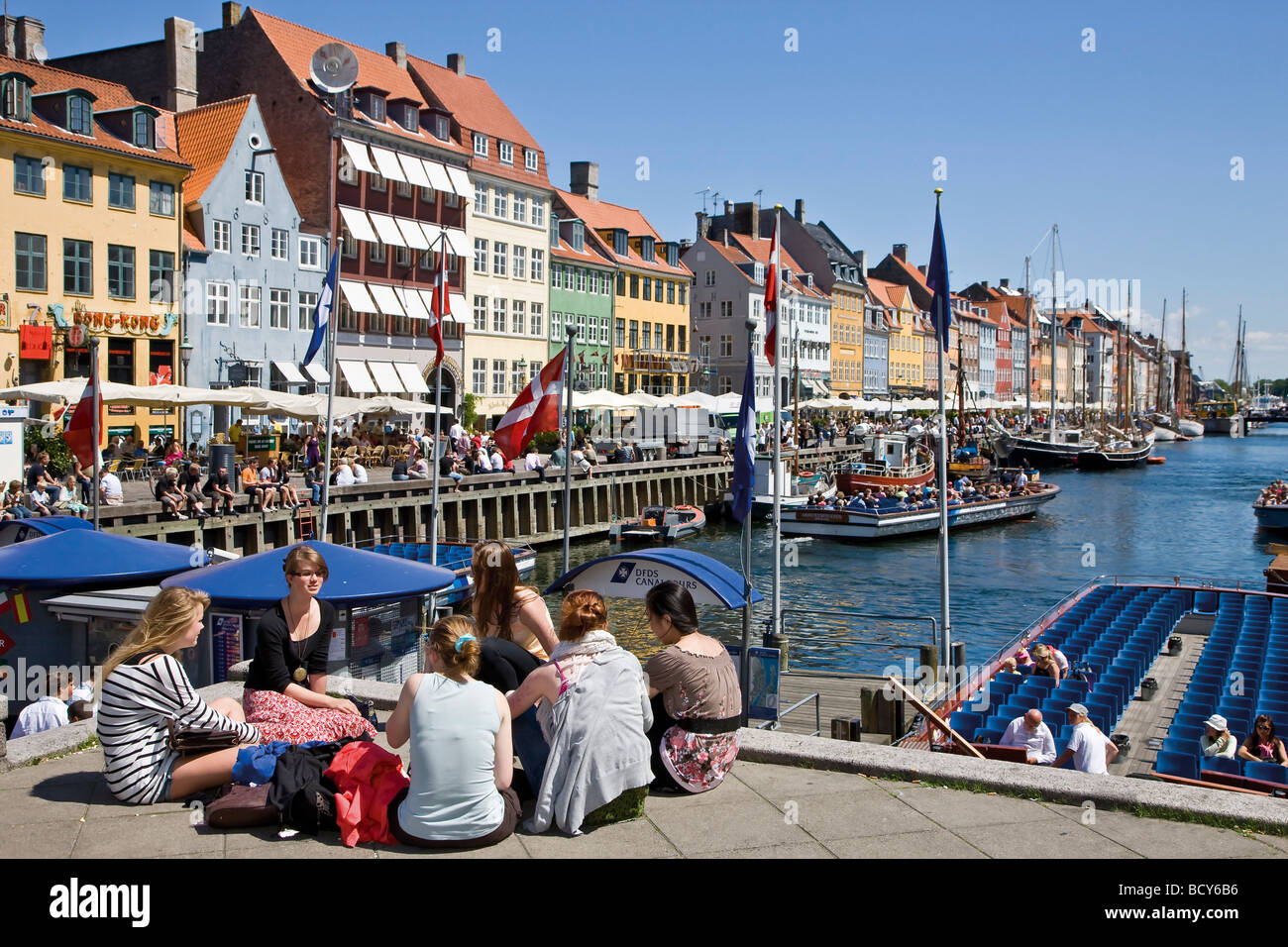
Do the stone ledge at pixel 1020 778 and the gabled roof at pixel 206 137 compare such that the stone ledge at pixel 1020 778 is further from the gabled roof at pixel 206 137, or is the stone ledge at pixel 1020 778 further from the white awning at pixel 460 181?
the white awning at pixel 460 181

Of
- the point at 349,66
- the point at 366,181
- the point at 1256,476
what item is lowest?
the point at 1256,476

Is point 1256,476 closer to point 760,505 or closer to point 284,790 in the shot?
point 760,505

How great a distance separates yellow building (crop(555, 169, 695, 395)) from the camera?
69.0m

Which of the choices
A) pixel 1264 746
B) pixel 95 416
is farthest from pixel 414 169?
pixel 1264 746

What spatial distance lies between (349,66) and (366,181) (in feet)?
17.6

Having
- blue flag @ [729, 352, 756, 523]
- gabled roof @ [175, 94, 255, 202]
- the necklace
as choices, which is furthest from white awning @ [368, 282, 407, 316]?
the necklace

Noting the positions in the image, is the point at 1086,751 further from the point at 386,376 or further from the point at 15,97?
the point at 386,376

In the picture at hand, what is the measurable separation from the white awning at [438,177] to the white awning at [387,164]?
1.85 meters

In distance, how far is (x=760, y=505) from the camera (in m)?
45.9

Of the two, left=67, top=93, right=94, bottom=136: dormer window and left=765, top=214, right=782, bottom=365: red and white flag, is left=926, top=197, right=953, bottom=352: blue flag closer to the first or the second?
left=765, top=214, right=782, bottom=365: red and white flag

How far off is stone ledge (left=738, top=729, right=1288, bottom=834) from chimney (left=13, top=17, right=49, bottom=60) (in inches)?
1701

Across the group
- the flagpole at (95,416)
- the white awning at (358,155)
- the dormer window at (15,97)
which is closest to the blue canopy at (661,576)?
the flagpole at (95,416)

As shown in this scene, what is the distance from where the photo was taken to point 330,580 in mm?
10664
